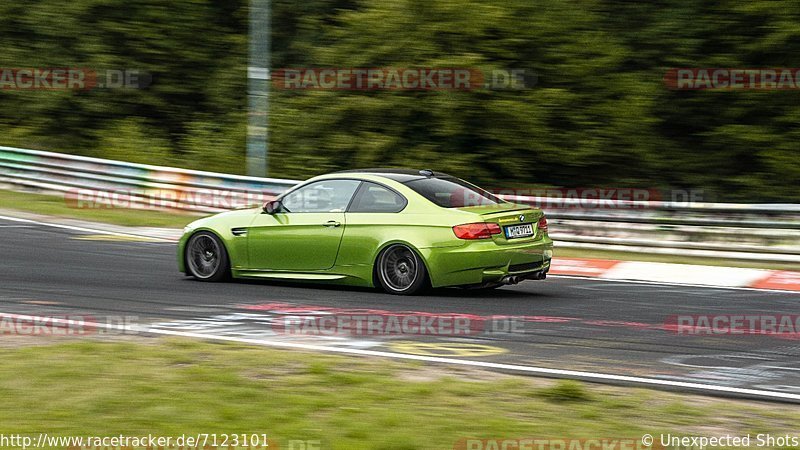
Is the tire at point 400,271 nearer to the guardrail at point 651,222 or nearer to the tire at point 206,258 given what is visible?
the tire at point 206,258

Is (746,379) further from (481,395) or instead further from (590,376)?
(481,395)

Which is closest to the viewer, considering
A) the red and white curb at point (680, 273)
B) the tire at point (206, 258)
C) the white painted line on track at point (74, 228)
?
the tire at point (206, 258)

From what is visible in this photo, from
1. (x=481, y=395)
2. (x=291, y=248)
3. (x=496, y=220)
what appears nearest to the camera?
(x=481, y=395)

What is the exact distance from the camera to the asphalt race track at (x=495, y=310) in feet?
25.7

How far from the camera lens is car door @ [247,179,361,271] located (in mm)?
11578

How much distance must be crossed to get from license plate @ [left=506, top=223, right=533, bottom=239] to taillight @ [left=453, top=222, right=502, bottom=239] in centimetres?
21

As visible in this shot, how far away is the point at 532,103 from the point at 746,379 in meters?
15.3

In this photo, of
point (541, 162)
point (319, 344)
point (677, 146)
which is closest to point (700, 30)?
point (677, 146)

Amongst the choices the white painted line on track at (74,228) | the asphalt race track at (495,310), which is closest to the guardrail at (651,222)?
the white painted line on track at (74,228)

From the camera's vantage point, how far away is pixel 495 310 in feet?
33.7

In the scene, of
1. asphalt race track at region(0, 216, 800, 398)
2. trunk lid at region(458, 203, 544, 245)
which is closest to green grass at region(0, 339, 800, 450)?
asphalt race track at region(0, 216, 800, 398)

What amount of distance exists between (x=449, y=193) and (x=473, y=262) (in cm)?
101

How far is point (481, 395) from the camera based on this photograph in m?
6.52

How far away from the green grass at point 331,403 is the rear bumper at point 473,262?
3.31 m
